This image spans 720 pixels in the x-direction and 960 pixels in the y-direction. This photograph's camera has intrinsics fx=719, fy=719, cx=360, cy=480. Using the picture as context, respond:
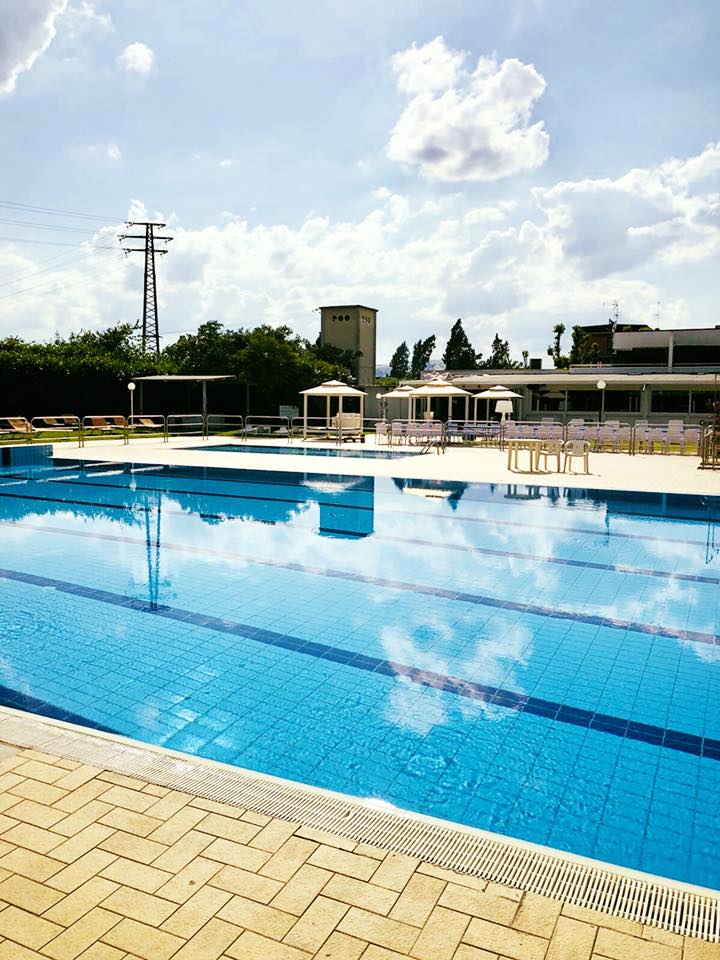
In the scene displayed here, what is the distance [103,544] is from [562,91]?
1118 centimetres

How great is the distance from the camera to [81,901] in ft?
7.12

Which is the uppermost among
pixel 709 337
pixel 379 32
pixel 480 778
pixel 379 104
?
pixel 379 32

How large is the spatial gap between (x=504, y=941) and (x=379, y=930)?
35 centimetres

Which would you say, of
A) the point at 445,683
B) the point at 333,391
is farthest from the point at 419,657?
the point at 333,391

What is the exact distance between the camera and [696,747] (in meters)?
3.67

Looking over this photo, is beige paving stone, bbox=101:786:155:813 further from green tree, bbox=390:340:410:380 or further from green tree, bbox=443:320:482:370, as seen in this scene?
green tree, bbox=390:340:410:380

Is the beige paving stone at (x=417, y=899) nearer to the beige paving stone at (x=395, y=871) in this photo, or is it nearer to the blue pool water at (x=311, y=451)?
the beige paving stone at (x=395, y=871)

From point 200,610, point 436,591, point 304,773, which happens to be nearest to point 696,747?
point 304,773

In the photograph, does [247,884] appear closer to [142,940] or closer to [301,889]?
[301,889]

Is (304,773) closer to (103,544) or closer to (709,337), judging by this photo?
(103,544)

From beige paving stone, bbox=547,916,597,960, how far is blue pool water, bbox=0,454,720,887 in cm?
80

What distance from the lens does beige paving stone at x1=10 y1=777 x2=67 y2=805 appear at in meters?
2.72

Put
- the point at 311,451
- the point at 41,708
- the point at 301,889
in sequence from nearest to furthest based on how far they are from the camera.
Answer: the point at 301,889 < the point at 41,708 < the point at 311,451

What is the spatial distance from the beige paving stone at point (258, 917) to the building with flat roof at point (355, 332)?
54264 millimetres
